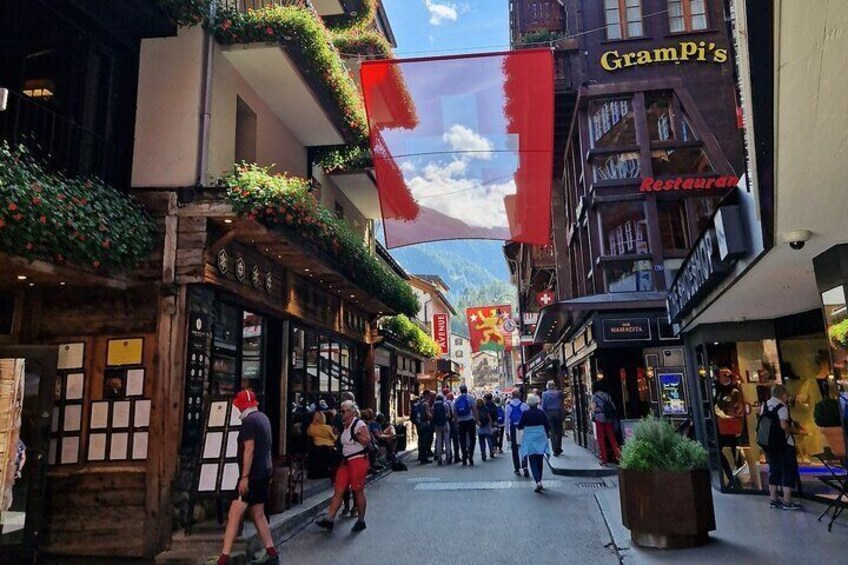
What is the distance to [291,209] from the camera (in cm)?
820

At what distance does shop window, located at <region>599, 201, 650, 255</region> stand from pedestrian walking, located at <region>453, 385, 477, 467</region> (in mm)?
6432

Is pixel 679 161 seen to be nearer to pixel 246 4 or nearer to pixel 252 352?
pixel 246 4

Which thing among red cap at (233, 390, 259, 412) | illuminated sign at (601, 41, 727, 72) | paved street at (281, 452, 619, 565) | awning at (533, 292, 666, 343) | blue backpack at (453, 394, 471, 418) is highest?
illuminated sign at (601, 41, 727, 72)

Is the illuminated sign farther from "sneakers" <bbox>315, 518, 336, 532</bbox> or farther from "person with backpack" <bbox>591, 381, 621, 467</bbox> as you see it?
"sneakers" <bbox>315, 518, 336, 532</bbox>

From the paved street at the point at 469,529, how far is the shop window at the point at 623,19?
1507 cm

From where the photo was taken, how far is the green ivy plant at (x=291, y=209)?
7914mm

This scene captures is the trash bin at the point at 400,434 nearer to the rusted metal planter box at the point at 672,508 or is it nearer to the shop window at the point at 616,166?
the shop window at the point at 616,166

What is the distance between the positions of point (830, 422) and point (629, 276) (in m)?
8.41

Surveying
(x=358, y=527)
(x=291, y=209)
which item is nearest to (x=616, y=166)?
(x=291, y=209)

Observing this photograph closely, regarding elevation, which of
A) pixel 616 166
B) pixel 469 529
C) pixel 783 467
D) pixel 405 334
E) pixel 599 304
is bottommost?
pixel 469 529

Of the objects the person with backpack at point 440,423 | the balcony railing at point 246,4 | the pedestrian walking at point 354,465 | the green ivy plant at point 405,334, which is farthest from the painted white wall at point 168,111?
the green ivy plant at point 405,334

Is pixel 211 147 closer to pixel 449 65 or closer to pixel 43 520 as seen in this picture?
pixel 449 65

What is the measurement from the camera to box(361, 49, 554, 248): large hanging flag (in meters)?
8.54

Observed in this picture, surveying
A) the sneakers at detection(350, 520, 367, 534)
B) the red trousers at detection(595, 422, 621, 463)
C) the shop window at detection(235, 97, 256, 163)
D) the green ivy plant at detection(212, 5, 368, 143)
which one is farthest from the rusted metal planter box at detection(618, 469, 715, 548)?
the shop window at detection(235, 97, 256, 163)
